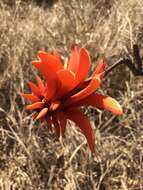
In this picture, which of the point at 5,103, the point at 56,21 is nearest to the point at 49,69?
the point at 5,103

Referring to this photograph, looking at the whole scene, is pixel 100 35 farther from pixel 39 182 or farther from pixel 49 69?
pixel 49 69

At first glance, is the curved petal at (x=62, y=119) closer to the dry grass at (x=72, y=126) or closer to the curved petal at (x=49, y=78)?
the curved petal at (x=49, y=78)

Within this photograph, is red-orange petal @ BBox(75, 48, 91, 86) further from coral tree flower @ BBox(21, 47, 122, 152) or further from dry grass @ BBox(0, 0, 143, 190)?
dry grass @ BBox(0, 0, 143, 190)

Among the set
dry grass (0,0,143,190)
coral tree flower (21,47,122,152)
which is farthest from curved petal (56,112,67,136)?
dry grass (0,0,143,190)

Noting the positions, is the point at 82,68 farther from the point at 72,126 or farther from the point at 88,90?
the point at 72,126

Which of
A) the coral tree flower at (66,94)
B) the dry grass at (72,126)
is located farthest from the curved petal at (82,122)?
the dry grass at (72,126)

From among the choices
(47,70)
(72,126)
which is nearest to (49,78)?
(47,70)
